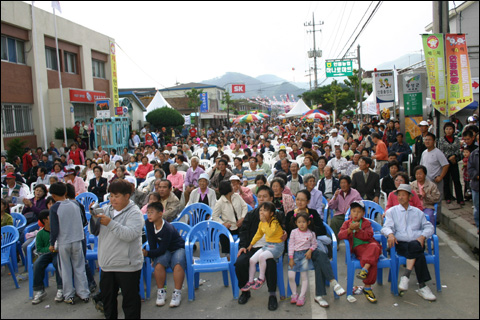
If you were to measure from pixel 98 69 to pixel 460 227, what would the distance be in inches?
891

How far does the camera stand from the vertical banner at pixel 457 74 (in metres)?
8.17

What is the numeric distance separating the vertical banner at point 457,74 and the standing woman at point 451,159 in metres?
0.91

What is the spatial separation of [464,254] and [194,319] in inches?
158

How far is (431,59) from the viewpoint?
27.0 feet

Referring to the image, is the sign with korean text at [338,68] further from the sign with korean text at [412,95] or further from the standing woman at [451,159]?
the standing woman at [451,159]

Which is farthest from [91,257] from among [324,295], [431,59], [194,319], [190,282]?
[431,59]

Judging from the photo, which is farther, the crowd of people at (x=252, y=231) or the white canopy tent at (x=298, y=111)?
the white canopy tent at (x=298, y=111)

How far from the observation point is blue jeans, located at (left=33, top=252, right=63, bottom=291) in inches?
185

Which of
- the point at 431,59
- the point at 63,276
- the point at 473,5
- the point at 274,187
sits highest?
the point at 473,5

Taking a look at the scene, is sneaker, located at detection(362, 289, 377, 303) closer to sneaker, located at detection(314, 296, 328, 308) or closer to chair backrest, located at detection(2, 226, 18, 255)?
sneaker, located at detection(314, 296, 328, 308)

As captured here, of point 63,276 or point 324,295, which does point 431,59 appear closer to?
point 324,295

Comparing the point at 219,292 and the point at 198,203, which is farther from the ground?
the point at 198,203

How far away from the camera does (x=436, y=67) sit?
827 cm

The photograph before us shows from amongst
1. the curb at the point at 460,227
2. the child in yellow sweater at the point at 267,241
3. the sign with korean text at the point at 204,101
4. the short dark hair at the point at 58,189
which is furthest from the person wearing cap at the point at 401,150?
the sign with korean text at the point at 204,101
